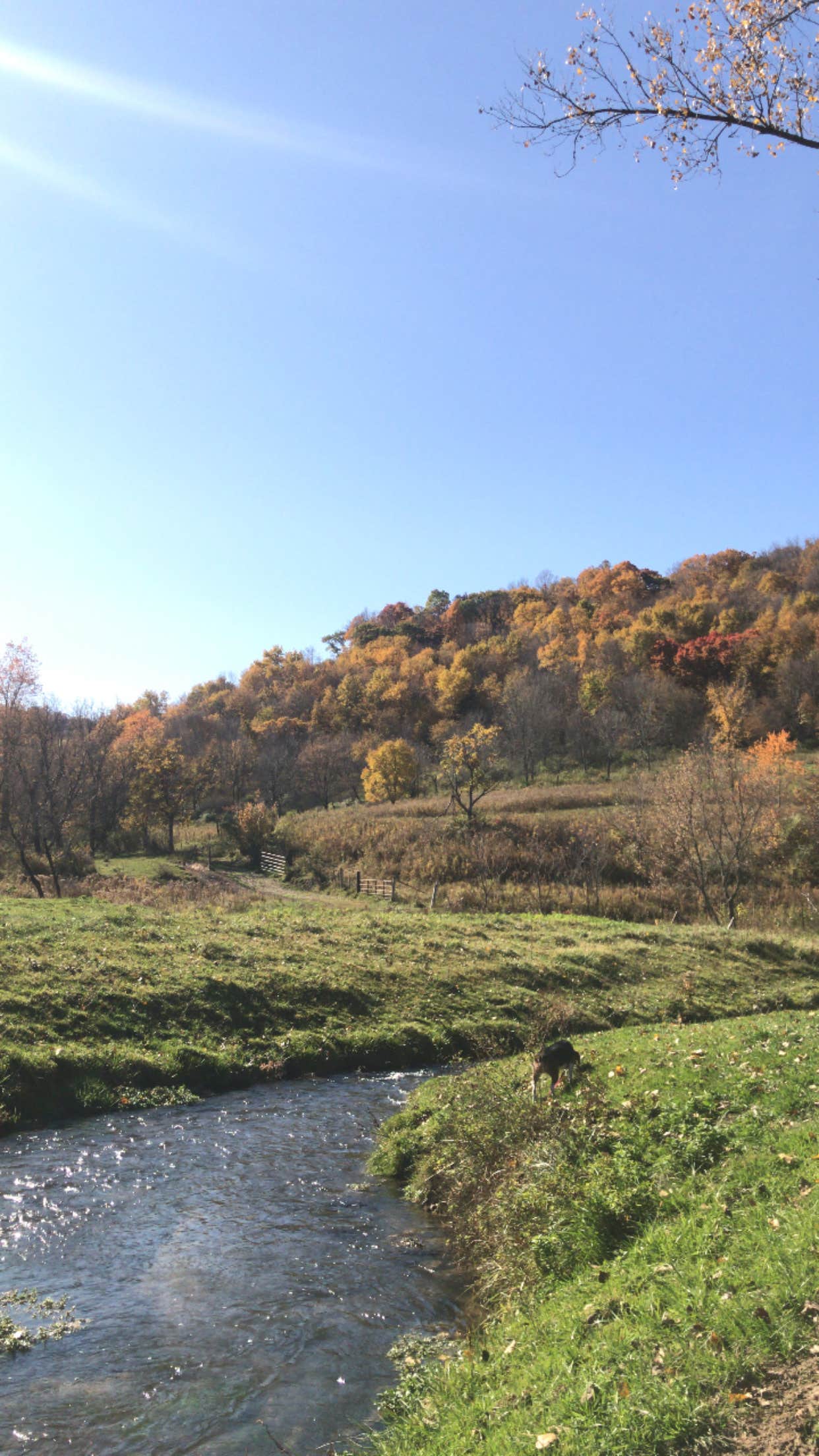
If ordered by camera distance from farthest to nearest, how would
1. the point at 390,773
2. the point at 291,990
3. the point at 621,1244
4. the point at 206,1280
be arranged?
1. the point at 390,773
2. the point at 291,990
3. the point at 206,1280
4. the point at 621,1244

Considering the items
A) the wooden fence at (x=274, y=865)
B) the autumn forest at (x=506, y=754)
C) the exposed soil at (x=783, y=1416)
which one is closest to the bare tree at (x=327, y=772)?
the autumn forest at (x=506, y=754)

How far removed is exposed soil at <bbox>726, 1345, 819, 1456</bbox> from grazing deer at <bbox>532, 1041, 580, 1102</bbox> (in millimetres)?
6980

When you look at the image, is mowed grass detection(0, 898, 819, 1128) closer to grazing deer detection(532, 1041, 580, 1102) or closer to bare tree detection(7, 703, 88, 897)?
grazing deer detection(532, 1041, 580, 1102)

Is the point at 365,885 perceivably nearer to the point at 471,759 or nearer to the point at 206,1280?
the point at 471,759

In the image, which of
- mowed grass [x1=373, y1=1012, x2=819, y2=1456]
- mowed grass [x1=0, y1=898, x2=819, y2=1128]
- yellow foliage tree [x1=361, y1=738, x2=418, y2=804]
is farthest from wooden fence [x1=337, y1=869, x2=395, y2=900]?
yellow foliage tree [x1=361, y1=738, x2=418, y2=804]

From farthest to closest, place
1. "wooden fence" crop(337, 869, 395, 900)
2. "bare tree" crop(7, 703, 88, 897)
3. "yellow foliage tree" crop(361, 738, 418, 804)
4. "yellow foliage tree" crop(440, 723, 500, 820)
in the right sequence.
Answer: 1. "yellow foliage tree" crop(361, 738, 418, 804)
2. "yellow foliage tree" crop(440, 723, 500, 820)
3. "wooden fence" crop(337, 869, 395, 900)
4. "bare tree" crop(7, 703, 88, 897)

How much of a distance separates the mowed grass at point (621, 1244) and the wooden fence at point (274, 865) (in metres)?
40.7

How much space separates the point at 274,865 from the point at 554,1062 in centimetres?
4391

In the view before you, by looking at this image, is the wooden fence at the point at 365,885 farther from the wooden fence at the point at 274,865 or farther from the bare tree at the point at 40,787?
the bare tree at the point at 40,787

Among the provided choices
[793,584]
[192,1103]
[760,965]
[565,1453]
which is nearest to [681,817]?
[760,965]

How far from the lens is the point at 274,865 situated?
54062 millimetres

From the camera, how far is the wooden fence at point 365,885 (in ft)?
142

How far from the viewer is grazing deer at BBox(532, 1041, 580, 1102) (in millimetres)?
11703

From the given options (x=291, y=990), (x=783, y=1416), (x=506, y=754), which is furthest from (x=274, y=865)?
(x=783, y=1416)
